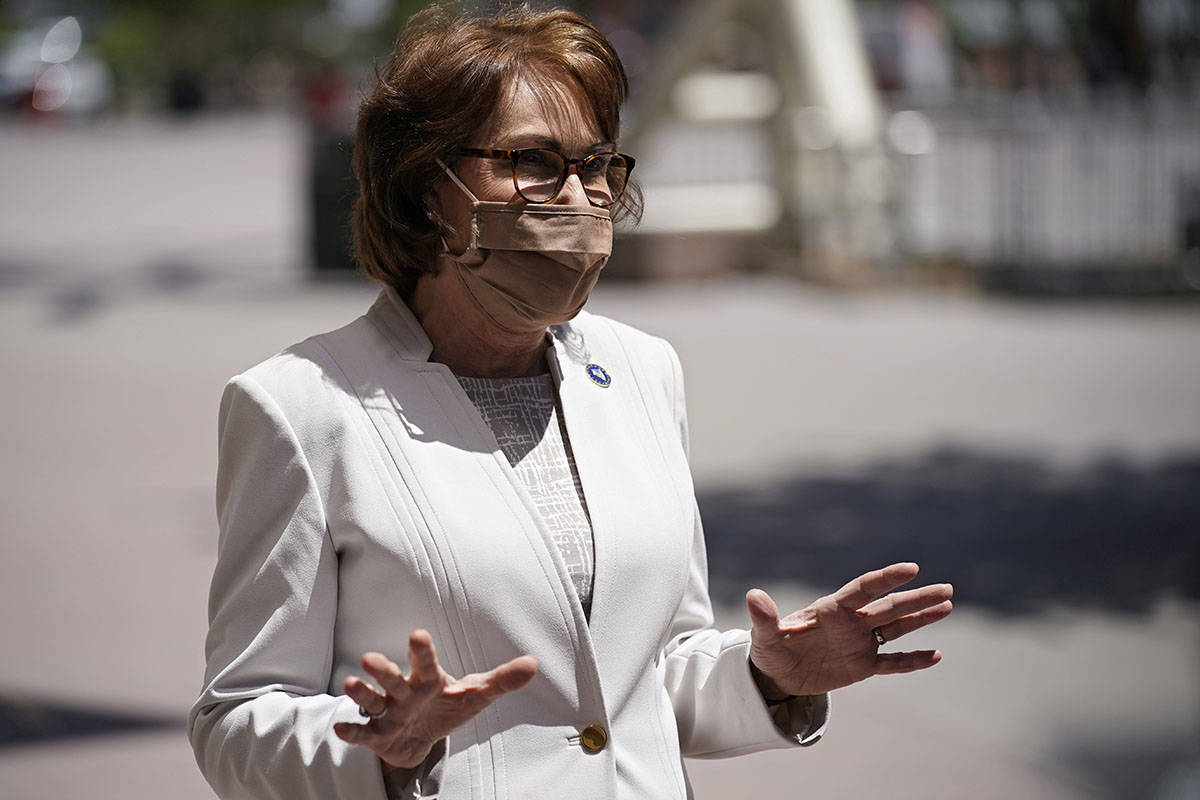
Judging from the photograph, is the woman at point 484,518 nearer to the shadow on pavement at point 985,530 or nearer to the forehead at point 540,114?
the forehead at point 540,114

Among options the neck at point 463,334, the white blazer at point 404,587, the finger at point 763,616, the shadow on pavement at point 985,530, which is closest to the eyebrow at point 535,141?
the neck at point 463,334

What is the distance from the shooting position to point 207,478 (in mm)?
8609

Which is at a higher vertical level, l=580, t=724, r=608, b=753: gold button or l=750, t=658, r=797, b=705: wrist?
l=580, t=724, r=608, b=753: gold button

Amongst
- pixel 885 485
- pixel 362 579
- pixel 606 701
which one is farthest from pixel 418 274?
pixel 885 485

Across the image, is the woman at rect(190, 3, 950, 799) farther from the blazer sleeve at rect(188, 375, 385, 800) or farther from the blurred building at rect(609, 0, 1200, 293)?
the blurred building at rect(609, 0, 1200, 293)

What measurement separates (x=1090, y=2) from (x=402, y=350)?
1723 cm

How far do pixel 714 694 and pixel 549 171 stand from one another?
84 cm

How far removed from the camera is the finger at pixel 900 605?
2240 mm

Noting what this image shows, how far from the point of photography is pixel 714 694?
2.46 meters

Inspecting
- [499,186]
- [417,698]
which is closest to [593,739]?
[417,698]

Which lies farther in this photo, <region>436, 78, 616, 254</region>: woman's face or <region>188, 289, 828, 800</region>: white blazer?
<region>436, 78, 616, 254</region>: woman's face

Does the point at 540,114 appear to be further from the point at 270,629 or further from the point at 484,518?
the point at 270,629

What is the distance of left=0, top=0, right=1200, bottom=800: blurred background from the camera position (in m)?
5.42

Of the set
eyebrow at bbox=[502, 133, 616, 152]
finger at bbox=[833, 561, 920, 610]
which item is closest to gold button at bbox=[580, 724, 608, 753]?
finger at bbox=[833, 561, 920, 610]
